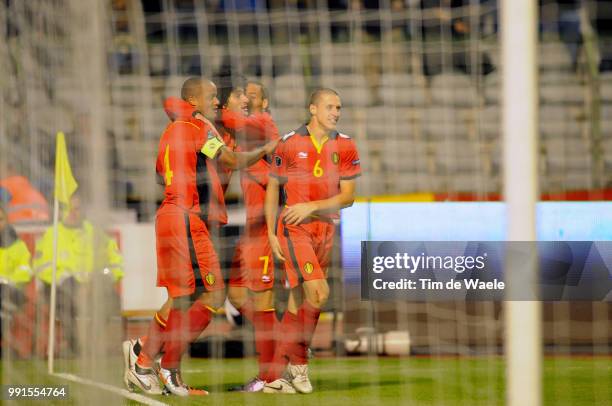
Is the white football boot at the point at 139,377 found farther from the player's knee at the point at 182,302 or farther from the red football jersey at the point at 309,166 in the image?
the red football jersey at the point at 309,166

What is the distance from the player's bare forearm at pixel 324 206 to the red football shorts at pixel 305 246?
32mm

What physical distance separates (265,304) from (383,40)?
1782 mm

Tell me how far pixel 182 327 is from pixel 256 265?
45cm

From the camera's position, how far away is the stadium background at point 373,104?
501cm

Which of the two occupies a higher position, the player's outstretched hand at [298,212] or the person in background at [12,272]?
Result: the player's outstretched hand at [298,212]

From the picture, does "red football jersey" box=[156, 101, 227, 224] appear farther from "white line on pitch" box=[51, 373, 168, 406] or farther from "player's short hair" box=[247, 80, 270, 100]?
"white line on pitch" box=[51, 373, 168, 406]

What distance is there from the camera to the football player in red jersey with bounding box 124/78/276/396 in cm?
417

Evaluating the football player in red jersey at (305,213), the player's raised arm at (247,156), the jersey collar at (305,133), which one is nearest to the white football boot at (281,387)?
the football player in red jersey at (305,213)

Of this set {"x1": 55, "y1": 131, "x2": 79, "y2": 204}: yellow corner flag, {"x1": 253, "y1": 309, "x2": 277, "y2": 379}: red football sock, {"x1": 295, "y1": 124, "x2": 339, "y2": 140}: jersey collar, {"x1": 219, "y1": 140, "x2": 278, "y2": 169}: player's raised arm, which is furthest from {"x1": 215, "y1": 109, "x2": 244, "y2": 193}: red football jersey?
{"x1": 55, "y1": 131, "x2": 79, "y2": 204}: yellow corner flag

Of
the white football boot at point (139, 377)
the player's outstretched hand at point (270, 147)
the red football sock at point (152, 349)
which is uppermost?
the player's outstretched hand at point (270, 147)

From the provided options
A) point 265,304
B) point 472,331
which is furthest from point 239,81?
point 472,331

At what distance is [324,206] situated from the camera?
4.31 meters

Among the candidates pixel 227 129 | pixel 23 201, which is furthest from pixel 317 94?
pixel 23 201

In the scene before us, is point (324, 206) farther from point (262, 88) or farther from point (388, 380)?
point (388, 380)
